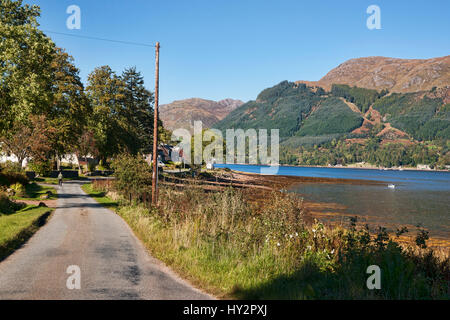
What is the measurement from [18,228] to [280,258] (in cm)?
1163

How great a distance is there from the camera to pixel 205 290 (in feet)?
26.4

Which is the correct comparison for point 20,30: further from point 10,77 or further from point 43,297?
Result: point 43,297

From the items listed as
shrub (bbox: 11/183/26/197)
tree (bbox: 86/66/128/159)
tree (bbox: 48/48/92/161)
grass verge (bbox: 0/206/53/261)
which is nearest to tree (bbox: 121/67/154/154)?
tree (bbox: 86/66/128/159)

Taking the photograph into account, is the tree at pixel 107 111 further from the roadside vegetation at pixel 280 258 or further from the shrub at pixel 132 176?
the roadside vegetation at pixel 280 258

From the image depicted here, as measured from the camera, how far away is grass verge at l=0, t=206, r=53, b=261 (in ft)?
39.5

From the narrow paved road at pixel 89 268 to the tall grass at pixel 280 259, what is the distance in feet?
2.33

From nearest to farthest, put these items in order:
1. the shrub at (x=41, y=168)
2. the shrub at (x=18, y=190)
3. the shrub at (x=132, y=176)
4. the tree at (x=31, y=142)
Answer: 1. the shrub at (x=132, y=176)
2. the shrub at (x=18, y=190)
3. the tree at (x=31, y=142)
4. the shrub at (x=41, y=168)

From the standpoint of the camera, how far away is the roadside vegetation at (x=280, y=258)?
7.72 m

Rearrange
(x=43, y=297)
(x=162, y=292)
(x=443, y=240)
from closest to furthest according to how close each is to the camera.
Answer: (x=43, y=297)
(x=162, y=292)
(x=443, y=240)

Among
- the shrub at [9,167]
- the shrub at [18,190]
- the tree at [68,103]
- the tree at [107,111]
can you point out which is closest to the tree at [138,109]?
the tree at [107,111]

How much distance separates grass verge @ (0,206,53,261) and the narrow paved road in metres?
0.34

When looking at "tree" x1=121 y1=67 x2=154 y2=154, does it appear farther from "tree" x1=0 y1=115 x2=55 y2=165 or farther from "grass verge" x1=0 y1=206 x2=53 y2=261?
"grass verge" x1=0 y1=206 x2=53 y2=261

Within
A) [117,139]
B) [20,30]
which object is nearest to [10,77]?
[20,30]

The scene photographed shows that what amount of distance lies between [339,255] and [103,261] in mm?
6961
